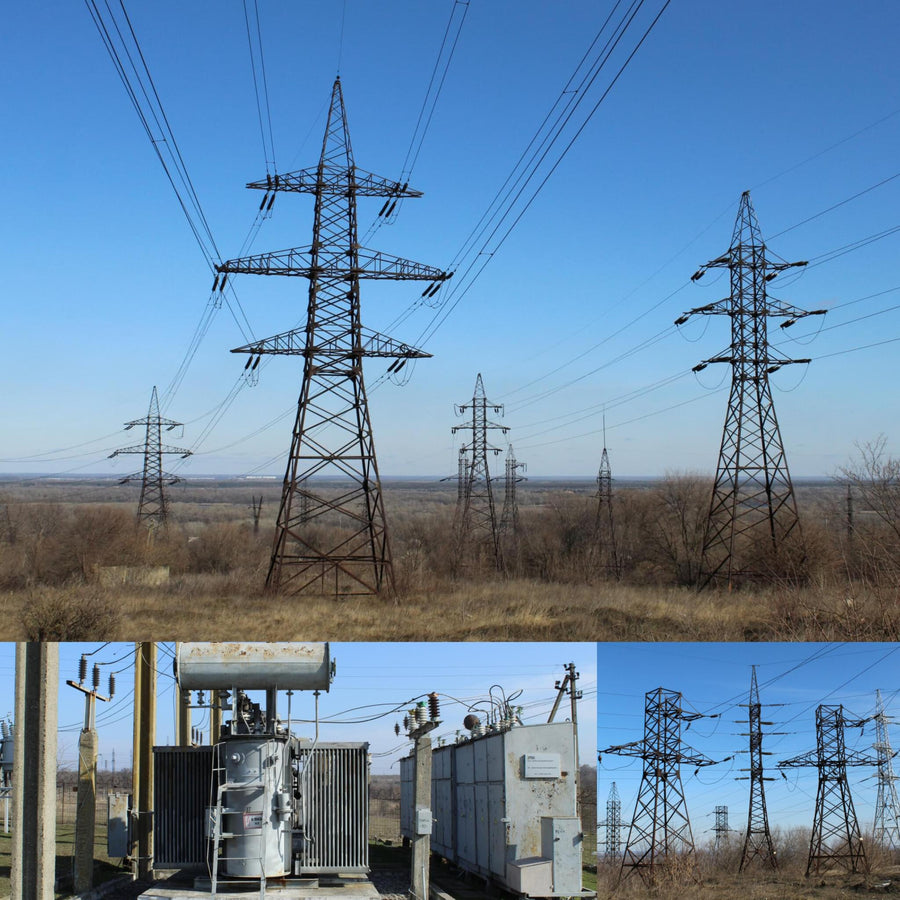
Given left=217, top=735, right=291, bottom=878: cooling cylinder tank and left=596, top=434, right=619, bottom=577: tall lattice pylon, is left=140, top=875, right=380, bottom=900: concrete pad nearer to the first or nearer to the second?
left=217, top=735, right=291, bottom=878: cooling cylinder tank

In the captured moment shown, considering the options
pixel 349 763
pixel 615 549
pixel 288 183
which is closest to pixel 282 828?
pixel 349 763

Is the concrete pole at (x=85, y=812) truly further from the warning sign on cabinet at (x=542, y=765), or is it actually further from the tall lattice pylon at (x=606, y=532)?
the tall lattice pylon at (x=606, y=532)

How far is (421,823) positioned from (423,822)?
0.04 meters

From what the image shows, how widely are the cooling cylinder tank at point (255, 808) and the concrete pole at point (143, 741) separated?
6617 millimetres

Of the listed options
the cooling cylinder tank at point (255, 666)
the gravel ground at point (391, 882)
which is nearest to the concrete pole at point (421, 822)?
the gravel ground at point (391, 882)

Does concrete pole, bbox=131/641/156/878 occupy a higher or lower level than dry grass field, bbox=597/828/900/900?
higher

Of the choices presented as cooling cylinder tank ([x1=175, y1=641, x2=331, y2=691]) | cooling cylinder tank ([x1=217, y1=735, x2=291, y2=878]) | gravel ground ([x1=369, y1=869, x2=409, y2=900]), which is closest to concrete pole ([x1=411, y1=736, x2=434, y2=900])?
gravel ground ([x1=369, y1=869, x2=409, y2=900])

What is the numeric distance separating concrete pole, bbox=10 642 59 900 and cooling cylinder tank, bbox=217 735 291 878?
242 centimetres

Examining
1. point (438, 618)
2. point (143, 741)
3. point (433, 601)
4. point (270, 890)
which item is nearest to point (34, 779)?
point (270, 890)

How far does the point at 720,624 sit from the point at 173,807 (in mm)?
11564

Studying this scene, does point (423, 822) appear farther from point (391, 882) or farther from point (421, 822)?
point (391, 882)

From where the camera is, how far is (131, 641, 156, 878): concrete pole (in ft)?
66.8

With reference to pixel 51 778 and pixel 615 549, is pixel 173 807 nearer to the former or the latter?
pixel 51 778

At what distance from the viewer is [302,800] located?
14930 millimetres
